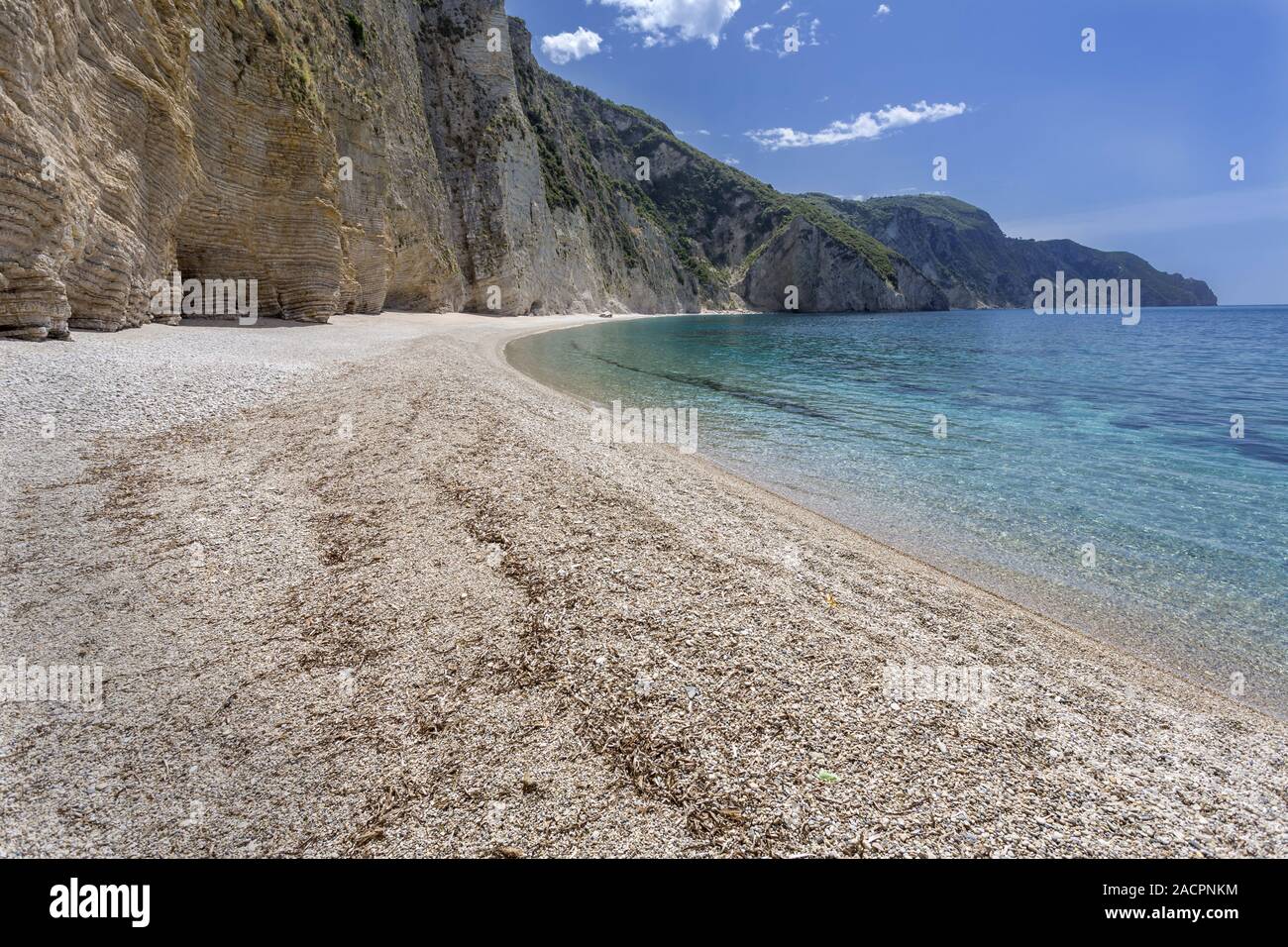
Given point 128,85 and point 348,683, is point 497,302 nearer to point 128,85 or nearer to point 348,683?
point 128,85

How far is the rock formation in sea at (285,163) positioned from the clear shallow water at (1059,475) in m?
12.3

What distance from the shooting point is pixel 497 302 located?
52.6 m

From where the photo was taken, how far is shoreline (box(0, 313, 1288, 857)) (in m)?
2.78

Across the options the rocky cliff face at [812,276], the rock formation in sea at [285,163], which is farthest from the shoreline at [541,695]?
the rocky cliff face at [812,276]

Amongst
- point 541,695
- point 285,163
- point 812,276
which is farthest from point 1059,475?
point 812,276

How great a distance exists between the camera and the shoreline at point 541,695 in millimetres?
2777

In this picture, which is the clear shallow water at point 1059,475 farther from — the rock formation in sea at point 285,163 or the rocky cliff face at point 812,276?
the rocky cliff face at point 812,276

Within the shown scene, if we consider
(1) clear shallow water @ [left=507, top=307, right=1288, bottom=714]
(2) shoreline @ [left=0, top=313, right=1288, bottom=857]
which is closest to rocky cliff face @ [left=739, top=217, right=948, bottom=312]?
(1) clear shallow water @ [left=507, top=307, right=1288, bottom=714]

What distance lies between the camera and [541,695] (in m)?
3.64

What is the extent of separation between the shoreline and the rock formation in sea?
9.75 m

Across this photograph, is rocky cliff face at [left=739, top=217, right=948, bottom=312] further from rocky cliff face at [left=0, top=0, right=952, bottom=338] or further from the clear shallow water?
the clear shallow water

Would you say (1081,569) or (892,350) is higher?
(892,350)
